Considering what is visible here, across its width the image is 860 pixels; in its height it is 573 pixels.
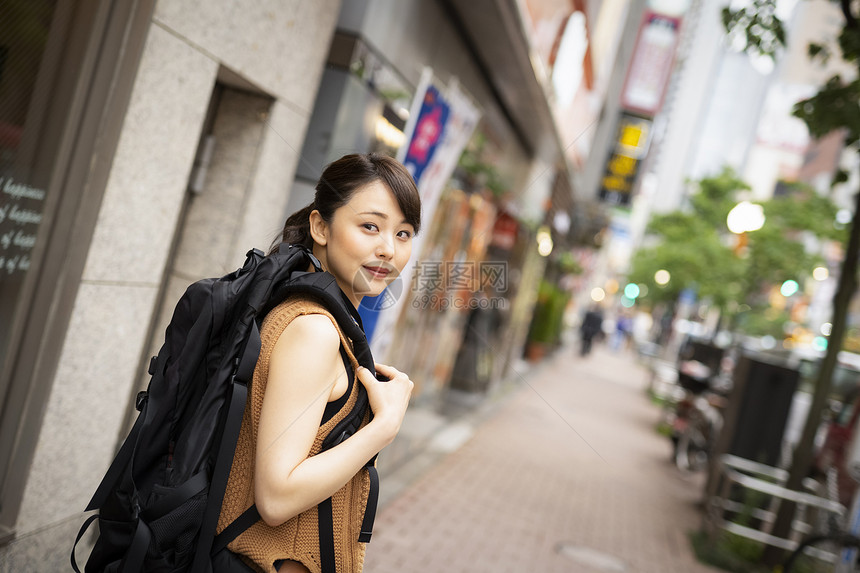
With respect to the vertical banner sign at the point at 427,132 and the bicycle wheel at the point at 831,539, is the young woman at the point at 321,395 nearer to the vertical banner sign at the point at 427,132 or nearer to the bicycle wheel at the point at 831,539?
the vertical banner sign at the point at 427,132

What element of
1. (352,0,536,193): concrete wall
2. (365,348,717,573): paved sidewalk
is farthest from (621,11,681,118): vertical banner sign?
(352,0,536,193): concrete wall

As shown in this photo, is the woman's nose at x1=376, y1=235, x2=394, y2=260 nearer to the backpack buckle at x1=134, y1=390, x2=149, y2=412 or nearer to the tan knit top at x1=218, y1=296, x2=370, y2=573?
the tan knit top at x1=218, y1=296, x2=370, y2=573

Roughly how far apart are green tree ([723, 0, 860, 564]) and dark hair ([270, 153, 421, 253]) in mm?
4754

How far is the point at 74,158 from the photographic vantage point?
279 cm

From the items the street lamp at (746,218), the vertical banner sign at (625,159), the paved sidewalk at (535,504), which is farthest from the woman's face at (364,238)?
the vertical banner sign at (625,159)

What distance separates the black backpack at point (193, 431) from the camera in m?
1.44

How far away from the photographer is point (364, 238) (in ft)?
5.35

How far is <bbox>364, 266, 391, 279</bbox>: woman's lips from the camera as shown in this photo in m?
1.66

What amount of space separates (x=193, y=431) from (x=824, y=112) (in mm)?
5854

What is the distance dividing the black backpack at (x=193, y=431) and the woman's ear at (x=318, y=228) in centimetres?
17

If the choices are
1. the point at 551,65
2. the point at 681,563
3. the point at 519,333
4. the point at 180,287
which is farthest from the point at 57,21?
the point at 519,333

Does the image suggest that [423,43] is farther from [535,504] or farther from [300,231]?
[535,504]

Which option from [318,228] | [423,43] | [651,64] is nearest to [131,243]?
[318,228]

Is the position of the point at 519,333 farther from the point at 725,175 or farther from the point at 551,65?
the point at 725,175
